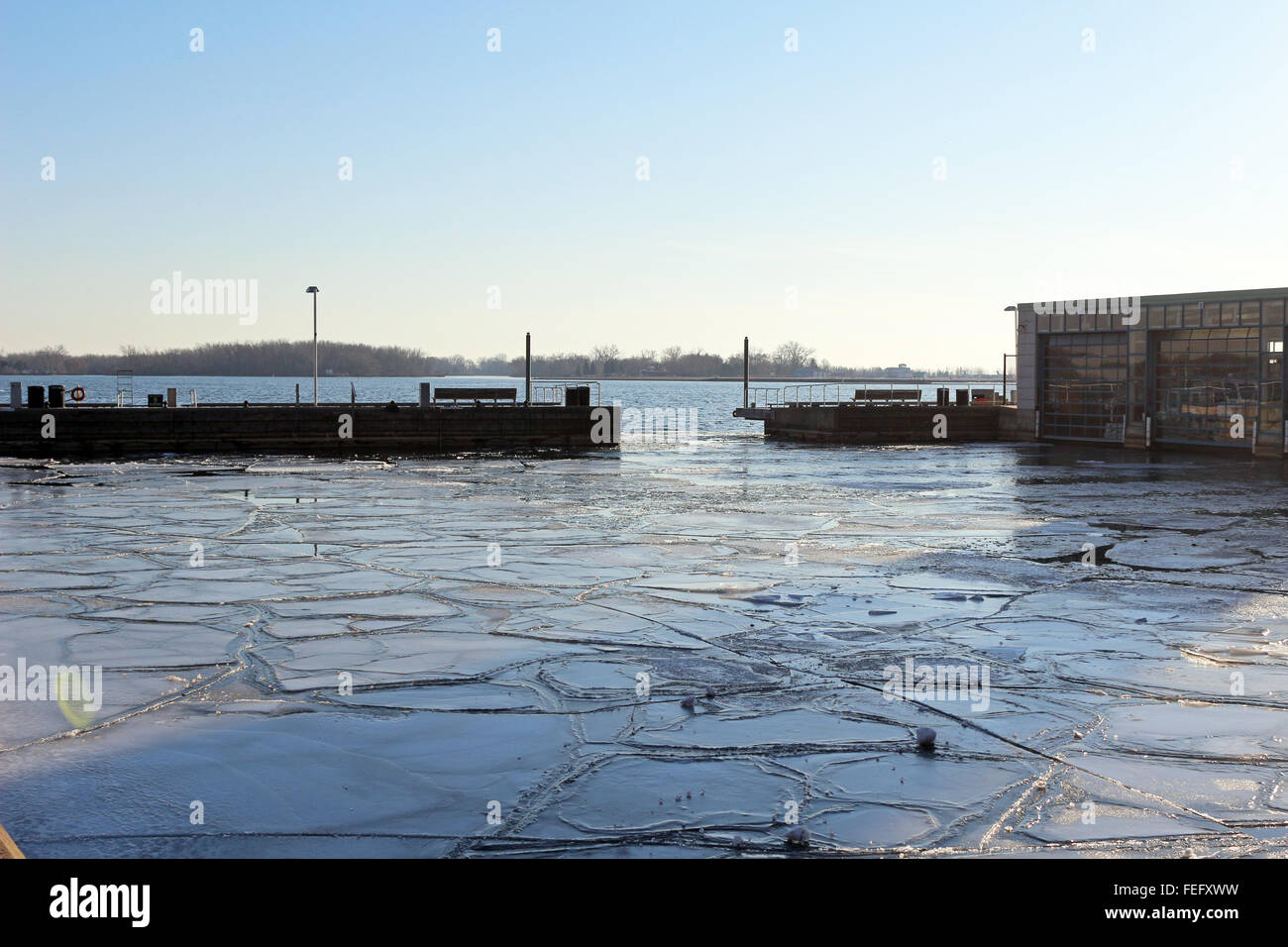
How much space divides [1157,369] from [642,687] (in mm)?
36887

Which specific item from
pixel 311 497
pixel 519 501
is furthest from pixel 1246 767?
pixel 311 497

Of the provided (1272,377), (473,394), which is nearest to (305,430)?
(473,394)

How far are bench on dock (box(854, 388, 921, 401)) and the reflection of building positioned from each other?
9883 millimetres

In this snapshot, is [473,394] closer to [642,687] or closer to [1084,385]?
[1084,385]

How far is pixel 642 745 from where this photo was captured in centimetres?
717

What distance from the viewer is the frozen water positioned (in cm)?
597

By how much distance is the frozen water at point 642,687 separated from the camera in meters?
5.97

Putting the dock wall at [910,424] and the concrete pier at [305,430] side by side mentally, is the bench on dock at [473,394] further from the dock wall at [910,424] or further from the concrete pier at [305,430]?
the dock wall at [910,424]

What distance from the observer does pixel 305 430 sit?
4156 centimetres
